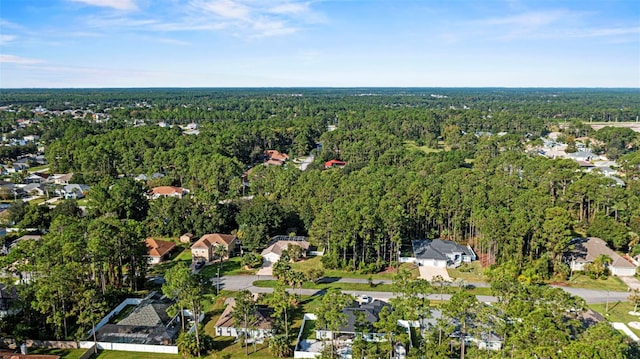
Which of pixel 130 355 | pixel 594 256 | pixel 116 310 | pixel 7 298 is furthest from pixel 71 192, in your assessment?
pixel 594 256

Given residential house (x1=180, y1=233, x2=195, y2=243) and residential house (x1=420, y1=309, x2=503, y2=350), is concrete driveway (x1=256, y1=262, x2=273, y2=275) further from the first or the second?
residential house (x1=420, y1=309, x2=503, y2=350)

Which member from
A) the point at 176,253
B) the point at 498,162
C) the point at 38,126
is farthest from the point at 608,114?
the point at 38,126

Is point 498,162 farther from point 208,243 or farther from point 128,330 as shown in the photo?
point 128,330

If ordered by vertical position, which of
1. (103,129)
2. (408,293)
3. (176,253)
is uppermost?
(103,129)

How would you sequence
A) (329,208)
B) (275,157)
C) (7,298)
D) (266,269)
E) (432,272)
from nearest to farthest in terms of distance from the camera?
(7,298) < (432,272) < (266,269) < (329,208) < (275,157)

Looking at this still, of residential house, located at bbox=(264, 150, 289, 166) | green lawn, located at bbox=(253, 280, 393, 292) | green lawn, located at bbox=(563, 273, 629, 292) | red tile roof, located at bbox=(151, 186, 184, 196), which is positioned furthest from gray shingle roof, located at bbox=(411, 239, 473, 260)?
residential house, located at bbox=(264, 150, 289, 166)

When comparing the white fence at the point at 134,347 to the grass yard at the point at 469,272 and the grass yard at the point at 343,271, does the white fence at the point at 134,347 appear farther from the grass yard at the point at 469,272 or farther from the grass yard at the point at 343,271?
the grass yard at the point at 469,272

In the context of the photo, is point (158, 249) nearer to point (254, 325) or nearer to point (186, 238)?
point (186, 238)
